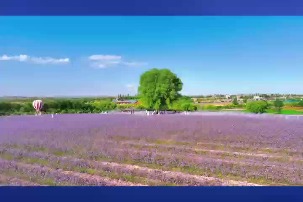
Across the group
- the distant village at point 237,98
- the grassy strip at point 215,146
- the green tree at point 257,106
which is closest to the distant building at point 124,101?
the grassy strip at point 215,146

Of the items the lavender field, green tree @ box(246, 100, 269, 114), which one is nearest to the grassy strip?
the lavender field

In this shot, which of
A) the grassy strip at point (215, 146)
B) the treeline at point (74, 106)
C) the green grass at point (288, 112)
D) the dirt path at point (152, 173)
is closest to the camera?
the dirt path at point (152, 173)

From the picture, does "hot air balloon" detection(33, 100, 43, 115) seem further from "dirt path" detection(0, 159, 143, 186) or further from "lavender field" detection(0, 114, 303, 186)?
"dirt path" detection(0, 159, 143, 186)

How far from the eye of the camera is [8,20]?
5016mm

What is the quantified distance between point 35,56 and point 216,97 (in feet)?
6.23

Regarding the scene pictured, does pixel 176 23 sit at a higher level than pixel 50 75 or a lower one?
higher

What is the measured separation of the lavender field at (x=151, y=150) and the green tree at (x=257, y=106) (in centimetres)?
9

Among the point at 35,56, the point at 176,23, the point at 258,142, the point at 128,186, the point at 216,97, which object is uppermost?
the point at 176,23

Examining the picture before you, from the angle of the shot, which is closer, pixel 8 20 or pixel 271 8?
pixel 271 8

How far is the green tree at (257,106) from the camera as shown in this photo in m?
5.05

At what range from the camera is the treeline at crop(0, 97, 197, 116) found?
516cm

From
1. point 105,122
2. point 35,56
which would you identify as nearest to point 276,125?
point 105,122

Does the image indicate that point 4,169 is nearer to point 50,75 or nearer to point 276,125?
point 50,75

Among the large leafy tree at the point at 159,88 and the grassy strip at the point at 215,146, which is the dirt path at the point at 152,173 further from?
the large leafy tree at the point at 159,88
